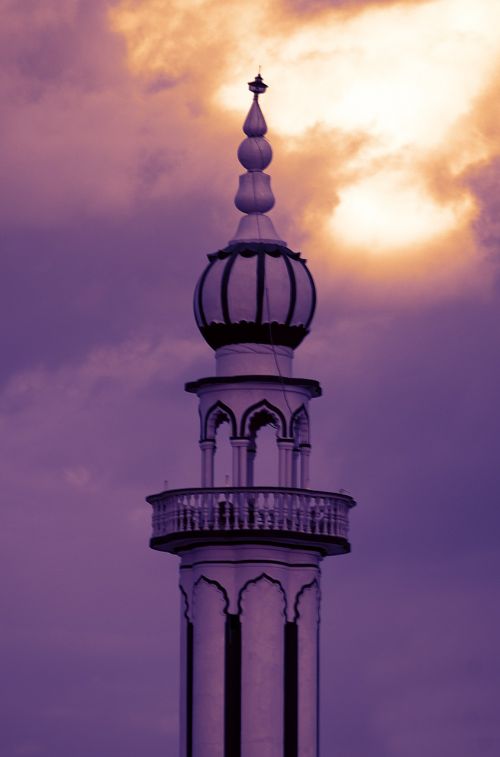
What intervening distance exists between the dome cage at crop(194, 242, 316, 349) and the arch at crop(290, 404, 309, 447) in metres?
1.46

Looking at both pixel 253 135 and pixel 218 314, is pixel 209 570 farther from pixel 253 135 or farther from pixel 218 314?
pixel 253 135

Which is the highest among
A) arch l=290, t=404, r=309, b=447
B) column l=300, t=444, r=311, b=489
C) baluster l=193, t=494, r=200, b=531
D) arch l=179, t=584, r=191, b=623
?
arch l=290, t=404, r=309, b=447

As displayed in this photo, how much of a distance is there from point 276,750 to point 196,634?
2905mm

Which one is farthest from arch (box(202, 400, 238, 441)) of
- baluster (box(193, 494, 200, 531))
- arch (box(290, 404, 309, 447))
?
baluster (box(193, 494, 200, 531))

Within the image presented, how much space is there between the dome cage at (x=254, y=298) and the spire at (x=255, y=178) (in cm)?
75

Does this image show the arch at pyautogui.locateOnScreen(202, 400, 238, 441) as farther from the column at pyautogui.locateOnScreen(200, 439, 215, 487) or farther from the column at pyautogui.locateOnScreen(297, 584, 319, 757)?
the column at pyautogui.locateOnScreen(297, 584, 319, 757)

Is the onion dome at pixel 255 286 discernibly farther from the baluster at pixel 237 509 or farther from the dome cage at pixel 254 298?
the baluster at pixel 237 509

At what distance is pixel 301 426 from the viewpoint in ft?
190

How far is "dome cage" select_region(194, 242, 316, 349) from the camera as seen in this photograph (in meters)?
57.6

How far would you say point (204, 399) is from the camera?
58.0 meters

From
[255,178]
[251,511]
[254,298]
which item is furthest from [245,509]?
[255,178]

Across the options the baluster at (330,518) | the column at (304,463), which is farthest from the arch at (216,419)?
the baluster at (330,518)

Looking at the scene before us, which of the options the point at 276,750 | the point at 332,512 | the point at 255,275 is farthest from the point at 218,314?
the point at 276,750

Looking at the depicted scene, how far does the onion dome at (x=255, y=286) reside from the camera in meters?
57.7
